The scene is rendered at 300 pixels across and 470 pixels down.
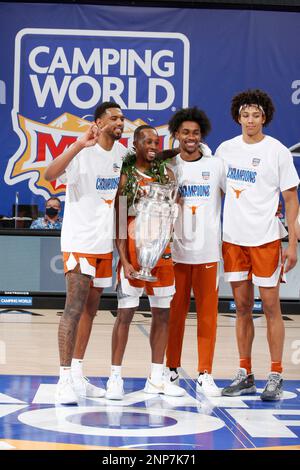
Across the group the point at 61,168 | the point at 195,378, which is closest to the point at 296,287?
the point at 195,378

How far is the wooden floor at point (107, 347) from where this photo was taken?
20.5 ft

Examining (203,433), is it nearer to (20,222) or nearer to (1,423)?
(1,423)

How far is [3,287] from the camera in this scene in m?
9.98

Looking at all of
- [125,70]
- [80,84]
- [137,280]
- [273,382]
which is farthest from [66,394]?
[125,70]

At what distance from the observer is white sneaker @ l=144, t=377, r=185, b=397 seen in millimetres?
5191

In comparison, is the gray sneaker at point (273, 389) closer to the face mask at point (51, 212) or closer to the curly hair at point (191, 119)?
the curly hair at point (191, 119)

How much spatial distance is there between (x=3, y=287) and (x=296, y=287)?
3.38m

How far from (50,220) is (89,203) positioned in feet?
17.8

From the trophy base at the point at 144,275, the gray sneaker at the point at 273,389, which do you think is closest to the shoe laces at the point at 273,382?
the gray sneaker at the point at 273,389

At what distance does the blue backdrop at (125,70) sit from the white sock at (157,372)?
300 inches

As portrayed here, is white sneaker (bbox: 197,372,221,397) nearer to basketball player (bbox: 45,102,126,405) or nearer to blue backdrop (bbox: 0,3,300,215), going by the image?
basketball player (bbox: 45,102,126,405)

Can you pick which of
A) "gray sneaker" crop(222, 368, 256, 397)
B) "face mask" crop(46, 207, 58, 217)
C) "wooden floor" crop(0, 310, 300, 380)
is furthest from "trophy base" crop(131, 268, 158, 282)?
"face mask" crop(46, 207, 58, 217)

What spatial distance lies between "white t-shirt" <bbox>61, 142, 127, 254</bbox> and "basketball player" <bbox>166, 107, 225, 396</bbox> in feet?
1.60

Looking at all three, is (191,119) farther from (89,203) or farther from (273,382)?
(273,382)
